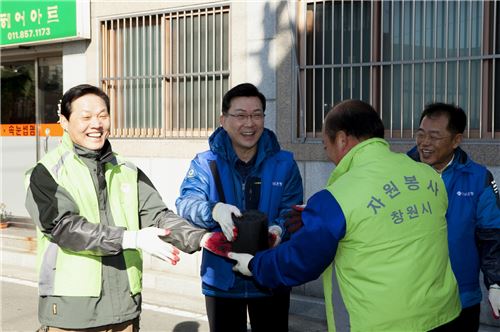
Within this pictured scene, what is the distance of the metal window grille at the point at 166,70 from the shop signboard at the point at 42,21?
313 millimetres

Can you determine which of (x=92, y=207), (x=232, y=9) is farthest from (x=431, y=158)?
(x=232, y=9)

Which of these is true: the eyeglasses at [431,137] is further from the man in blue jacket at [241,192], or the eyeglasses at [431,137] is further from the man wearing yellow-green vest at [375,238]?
the man wearing yellow-green vest at [375,238]

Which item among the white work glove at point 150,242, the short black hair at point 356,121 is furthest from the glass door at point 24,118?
the short black hair at point 356,121

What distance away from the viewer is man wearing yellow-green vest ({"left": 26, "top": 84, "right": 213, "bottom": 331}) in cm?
288

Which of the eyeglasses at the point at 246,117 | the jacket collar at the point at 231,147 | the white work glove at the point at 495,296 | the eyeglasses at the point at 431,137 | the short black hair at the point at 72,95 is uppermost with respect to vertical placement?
the short black hair at the point at 72,95

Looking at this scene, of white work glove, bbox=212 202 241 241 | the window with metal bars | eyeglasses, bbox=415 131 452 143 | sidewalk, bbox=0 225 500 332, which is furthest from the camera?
sidewalk, bbox=0 225 500 332

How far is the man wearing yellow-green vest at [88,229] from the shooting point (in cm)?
288

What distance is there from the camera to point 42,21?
8.55m

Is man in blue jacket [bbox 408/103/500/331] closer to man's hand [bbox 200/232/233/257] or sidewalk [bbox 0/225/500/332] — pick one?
man's hand [bbox 200/232/233/257]

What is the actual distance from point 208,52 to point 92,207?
15.7ft

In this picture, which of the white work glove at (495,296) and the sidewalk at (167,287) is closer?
the white work glove at (495,296)

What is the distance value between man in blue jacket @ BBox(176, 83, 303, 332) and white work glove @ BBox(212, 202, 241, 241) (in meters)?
0.12

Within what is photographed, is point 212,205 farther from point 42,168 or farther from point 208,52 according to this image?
point 208,52

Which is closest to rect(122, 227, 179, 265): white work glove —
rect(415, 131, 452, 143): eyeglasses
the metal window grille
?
rect(415, 131, 452, 143): eyeglasses
